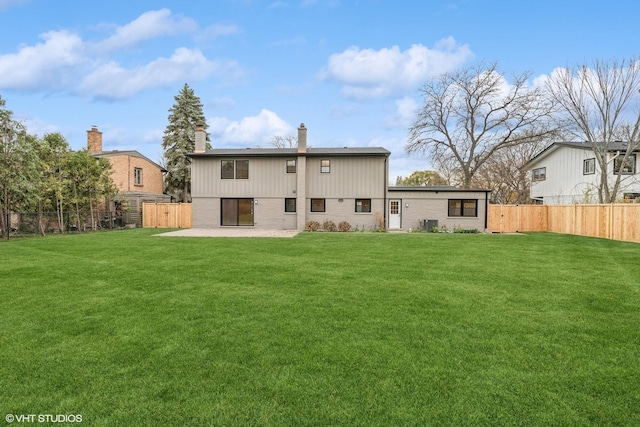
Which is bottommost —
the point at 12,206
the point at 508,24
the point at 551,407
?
the point at 551,407

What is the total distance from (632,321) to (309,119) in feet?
78.6

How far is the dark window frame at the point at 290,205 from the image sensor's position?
956 inches

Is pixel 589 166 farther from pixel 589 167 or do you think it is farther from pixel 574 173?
pixel 574 173

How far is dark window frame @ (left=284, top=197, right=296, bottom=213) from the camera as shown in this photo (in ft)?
79.7

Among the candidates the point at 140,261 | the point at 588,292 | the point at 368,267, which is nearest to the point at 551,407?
the point at 588,292

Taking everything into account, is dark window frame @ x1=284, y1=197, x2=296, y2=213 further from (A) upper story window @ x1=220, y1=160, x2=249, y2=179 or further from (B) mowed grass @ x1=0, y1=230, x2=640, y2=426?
(B) mowed grass @ x1=0, y1=230, x2=640, y2=426

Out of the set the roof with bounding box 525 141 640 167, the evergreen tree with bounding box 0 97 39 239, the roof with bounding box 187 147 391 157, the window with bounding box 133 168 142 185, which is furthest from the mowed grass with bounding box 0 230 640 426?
the window with bounding box 133 168 142 185

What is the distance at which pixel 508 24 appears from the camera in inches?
649

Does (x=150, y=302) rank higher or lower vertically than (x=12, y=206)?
lower

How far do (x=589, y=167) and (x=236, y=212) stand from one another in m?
26.2

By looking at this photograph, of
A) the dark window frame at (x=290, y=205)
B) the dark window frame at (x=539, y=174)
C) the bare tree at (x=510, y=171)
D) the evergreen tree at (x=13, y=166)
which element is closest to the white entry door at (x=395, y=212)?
the dark window frame at (x=290, y=205)

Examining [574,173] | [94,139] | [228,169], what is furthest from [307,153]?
[574,173]

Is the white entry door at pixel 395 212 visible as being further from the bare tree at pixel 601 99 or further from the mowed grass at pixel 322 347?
the mowed grass at pixel 322 347

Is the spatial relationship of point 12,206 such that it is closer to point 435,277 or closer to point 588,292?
point 435,277
